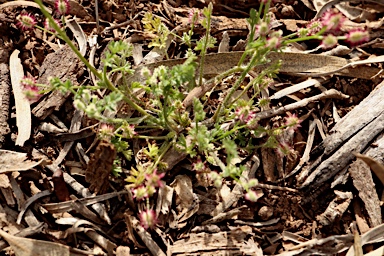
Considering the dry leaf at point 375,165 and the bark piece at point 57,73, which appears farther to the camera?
the bark piece at point 57,73

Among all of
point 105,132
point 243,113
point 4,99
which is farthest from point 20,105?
point 243,113

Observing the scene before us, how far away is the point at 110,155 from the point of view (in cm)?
226

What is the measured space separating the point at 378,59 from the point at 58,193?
2.24 m

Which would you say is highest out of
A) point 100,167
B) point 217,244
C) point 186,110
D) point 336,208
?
point 186,110

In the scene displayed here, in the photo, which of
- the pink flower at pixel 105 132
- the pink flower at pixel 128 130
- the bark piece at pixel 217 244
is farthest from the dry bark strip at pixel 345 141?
the pink flower at pixel 105 132

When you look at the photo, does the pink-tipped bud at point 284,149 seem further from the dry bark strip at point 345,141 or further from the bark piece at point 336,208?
the bark piece at point 336,208

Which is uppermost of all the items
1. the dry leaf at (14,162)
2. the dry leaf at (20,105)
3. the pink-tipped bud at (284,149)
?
the dry leaf at (20,105)

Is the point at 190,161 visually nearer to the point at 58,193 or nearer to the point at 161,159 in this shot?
the point at 161,159

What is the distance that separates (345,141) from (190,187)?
0.97 metres

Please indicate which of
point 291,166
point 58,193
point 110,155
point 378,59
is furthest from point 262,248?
point 378,59

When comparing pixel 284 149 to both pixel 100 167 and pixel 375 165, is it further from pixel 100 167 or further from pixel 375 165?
pixel 100 167

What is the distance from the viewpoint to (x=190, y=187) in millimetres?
2520

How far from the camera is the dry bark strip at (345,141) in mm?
2527

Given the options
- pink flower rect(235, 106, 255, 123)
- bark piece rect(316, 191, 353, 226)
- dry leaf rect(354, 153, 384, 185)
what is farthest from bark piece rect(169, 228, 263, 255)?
dry leaf rect(354, 153, 384, 185)
